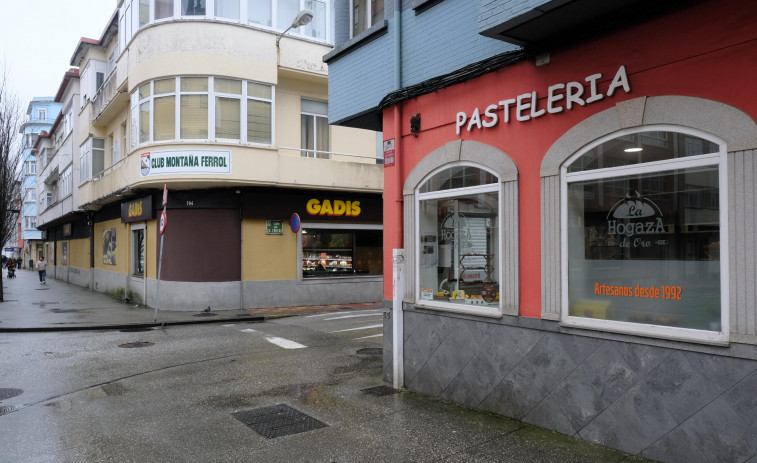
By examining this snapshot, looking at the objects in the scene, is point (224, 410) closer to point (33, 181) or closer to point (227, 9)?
point (227, 9)

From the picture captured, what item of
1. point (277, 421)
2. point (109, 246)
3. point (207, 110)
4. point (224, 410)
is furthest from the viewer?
point (109, 246)

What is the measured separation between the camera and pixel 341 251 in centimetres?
1866

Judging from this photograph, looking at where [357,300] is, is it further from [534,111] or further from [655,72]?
[655,72]

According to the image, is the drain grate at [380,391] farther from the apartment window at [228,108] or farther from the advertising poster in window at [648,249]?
the apartment window at [228,108]

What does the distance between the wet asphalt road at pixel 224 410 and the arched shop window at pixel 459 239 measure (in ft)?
4.56

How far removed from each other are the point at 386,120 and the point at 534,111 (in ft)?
8.83

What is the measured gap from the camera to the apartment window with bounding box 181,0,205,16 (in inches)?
615

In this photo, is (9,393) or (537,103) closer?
(537,103)

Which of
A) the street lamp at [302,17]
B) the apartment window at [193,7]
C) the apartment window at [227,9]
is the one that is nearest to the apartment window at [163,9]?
the apartment window at [193,7]

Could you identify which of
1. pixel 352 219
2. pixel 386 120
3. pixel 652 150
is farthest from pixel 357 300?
pixel 652 150

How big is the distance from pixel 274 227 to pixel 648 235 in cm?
1357

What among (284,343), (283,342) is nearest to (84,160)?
(283,342)

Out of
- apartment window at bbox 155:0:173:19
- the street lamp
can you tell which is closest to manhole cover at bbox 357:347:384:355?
the street lamp

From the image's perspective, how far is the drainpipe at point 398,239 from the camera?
7.25 meters
